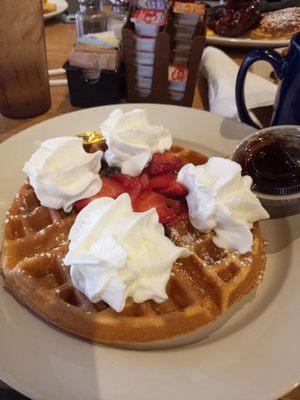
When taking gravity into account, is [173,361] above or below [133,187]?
below

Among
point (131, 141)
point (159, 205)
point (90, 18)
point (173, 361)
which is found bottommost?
point (173, 361)

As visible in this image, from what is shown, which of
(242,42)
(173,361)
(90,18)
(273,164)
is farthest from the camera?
(242,42)

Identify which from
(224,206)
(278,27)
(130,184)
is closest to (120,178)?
(130,184)

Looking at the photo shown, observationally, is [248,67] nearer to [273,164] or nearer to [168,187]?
[273,164]

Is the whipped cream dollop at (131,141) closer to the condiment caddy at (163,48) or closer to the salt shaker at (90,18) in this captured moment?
the condiment caddy at (163,48)

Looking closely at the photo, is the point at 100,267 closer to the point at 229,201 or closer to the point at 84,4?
the point at 229,201

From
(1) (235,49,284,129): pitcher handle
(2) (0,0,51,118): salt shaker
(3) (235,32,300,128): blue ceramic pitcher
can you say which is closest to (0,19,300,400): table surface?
(2) (0,0,51,118): salt shaker
